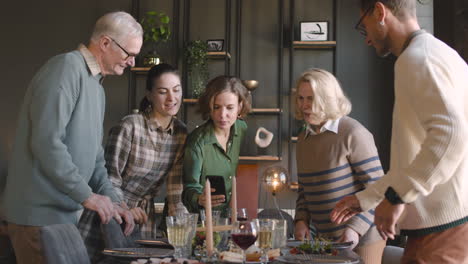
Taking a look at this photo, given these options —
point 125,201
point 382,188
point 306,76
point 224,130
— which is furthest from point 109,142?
point 382,188

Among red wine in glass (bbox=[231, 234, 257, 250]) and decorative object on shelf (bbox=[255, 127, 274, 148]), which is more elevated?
red wine in glass (bbox=[231, 234, 257, 250])

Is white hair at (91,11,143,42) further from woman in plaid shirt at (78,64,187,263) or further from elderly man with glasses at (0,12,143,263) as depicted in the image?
woman in plaid shirt at (78,64,187,263)

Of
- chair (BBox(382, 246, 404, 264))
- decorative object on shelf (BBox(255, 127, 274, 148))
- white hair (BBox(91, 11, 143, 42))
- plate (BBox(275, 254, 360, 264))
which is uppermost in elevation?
white hair (BBox(91, 11, 143, 42))

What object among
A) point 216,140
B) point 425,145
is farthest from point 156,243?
point 425,145

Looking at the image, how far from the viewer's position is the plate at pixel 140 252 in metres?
1.83

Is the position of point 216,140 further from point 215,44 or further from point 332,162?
point 215,44

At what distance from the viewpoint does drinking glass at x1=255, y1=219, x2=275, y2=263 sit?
1832 mm

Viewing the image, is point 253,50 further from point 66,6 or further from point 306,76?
point 306,76

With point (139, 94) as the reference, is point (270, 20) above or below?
above

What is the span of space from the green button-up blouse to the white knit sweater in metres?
1.28

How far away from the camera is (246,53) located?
231 inches

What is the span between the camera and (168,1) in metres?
6.00

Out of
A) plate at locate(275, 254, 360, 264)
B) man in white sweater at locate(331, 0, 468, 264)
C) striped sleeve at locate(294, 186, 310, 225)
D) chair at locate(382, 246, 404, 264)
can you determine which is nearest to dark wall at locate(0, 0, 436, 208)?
chair at locate(382, 246, 404, 264)

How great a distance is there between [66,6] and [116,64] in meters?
3.91
